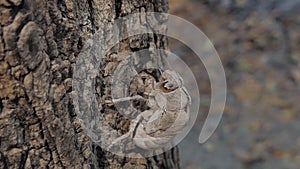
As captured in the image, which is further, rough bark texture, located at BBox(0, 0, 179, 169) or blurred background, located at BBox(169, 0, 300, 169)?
blurred background, located at BBox(169, 0, 300, 169)

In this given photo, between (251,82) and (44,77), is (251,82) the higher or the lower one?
the higher one

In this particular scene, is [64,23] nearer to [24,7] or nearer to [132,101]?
[24,7]

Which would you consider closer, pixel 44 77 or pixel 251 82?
pixel 44 77

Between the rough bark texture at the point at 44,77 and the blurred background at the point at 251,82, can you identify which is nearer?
the rough bark texture at the point at 44,77
